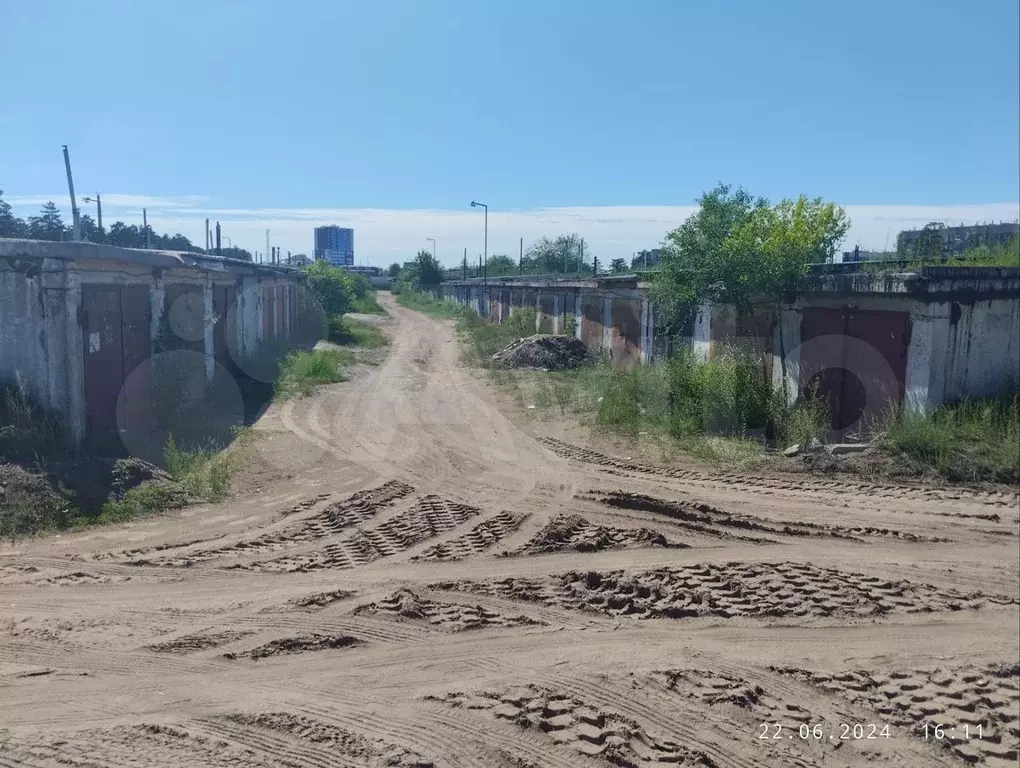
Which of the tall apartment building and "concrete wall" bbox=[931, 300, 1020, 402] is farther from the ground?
the tall apartment building

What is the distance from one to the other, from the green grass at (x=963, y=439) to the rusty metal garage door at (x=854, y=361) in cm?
61

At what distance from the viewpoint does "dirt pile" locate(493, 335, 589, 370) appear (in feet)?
66.3

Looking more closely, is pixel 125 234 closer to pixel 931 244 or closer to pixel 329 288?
pixel 329 288

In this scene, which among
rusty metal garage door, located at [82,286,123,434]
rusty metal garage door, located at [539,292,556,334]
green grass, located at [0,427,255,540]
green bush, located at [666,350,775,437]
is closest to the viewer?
green grass, located at [0,427,255,540]

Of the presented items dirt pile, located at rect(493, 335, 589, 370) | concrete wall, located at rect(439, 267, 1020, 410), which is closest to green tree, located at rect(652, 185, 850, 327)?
concrete wall, located at rect(439, 267, 1020, 410)

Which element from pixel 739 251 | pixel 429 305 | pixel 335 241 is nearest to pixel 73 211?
pixel 739 251

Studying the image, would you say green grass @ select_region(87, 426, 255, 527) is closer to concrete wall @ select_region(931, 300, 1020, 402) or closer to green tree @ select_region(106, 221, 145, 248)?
concrete wall @ select_region(931, 300, 1020, 402)

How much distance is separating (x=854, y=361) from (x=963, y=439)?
2.03 metres

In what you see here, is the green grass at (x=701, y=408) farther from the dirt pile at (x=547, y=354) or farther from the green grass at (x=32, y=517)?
the green grass at (x=32, y=517)

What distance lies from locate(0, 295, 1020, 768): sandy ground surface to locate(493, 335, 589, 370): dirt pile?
11125 millimetres

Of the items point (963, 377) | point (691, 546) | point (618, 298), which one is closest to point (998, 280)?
point (963, 377)

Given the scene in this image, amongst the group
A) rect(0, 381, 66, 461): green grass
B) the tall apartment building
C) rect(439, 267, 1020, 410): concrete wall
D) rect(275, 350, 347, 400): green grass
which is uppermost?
the tall apartment building

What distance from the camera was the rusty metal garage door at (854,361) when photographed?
33.9ft

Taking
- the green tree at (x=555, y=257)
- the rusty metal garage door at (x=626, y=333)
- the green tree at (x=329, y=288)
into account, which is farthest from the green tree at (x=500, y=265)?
the rusty metal garage door at (x=626, y=333)
